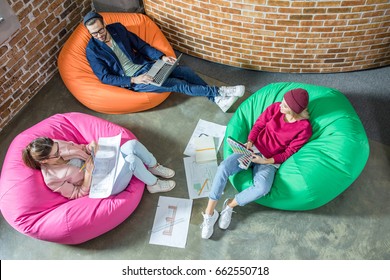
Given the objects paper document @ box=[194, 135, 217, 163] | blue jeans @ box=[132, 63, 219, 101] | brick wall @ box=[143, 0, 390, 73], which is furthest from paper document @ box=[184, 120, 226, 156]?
brick wall @ box=[143, 0, 390, 73]

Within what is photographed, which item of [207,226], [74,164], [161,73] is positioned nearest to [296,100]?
[207,226]

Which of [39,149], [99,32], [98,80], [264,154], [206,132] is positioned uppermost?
[99,32]

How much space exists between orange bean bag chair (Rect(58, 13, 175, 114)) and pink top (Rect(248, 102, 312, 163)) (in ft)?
3.80

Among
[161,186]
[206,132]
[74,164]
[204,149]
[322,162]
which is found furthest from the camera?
[206,132]

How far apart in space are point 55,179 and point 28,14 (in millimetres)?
1680

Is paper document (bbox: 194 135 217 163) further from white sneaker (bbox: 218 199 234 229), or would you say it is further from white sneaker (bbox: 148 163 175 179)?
white sneaker (bbox: 218 199 234 229)

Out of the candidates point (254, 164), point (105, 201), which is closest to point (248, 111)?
point (254, 164)

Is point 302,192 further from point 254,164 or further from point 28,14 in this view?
point 28,14

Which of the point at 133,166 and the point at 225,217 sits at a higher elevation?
the point at 133,166

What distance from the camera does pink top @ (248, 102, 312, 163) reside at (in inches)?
111

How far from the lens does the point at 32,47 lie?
145 inches

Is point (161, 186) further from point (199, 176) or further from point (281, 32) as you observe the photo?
point (281, 32)

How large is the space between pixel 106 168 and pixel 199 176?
83 centimetres

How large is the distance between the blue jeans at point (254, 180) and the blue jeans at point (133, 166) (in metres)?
0.58
